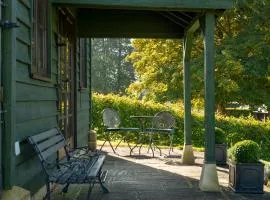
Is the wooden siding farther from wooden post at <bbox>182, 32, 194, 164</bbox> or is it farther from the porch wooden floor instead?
wooden post at <bbox>182, 32, 194, 164</bbox>

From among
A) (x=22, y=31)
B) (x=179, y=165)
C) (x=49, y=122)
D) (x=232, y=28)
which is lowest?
(x=179, y=165)

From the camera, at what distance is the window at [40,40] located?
15.6 ft

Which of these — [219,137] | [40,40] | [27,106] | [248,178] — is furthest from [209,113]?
[219,137]

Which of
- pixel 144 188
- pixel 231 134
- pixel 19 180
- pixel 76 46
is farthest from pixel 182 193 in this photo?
pixel 231 134

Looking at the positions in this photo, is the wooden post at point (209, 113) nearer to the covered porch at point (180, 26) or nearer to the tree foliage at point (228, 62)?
the covered porch at point (180, 26)

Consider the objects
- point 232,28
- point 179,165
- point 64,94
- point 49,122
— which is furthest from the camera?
point 232,28

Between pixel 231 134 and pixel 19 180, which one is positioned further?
pixel 231 134

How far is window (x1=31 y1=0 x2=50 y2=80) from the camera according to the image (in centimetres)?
475

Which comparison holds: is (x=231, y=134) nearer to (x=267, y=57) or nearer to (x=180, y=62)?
(x=267, y=57)

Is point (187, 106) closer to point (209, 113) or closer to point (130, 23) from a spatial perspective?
point (130, 23)

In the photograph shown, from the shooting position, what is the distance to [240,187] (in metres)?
5.63

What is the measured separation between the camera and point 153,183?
6.16 metres

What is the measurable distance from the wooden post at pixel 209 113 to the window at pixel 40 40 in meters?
1.95

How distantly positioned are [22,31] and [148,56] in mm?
12573
